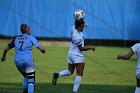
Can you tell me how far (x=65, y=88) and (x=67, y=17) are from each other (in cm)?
1683

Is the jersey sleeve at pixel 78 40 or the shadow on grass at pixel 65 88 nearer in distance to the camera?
A: the jersey sleeve at pixel 78 40

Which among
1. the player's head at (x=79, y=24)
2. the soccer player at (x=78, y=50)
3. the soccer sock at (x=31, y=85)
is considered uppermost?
the player's head at (x=79, y=24)

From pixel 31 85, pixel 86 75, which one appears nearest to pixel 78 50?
pixel 31 85

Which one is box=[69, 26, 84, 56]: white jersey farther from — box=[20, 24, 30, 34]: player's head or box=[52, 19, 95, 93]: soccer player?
box=[20, 24, 30, 34]: player's head

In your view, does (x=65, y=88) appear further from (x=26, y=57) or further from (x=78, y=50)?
(x=26, y=57)

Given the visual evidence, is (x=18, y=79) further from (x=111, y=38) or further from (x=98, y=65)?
(x=111, y=38)

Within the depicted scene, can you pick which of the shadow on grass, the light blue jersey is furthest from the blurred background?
the light blue jersey

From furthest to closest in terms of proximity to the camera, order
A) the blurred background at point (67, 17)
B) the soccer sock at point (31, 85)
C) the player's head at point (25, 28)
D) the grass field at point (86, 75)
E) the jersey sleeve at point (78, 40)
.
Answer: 1. the blurred background at point (67, 17)
2. the grass field at point (86, 75)
3. the jersey sleeve at point (78, 40)
4. the player's head at point (25, 28)
5. the soccer sock at point (31, 85)

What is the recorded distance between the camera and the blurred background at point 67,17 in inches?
1240

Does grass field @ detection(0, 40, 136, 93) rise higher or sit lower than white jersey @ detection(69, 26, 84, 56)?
lower

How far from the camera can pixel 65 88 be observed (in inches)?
596

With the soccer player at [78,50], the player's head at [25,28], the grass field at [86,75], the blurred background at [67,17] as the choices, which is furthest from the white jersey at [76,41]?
the blurred background at [67,17]

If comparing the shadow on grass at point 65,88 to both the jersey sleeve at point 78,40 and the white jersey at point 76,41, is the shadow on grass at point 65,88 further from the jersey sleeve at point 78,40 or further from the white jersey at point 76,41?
the jersey sleeve at point 78,40

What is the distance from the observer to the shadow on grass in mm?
14516
